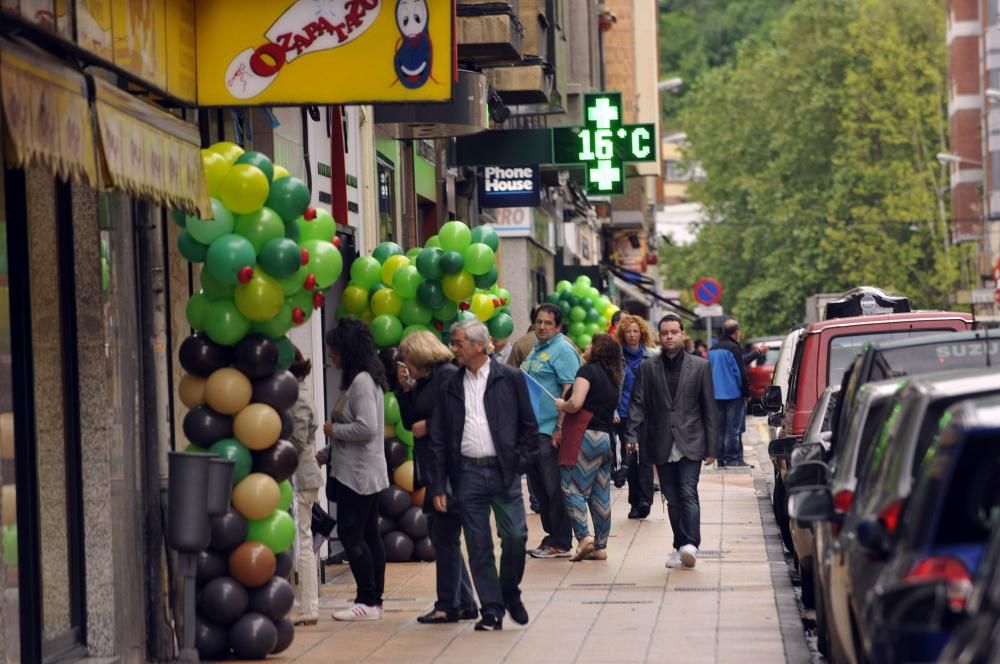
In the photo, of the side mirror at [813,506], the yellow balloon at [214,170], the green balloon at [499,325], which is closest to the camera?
the side mirror at [813,506]

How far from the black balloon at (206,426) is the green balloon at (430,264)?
4.57 m

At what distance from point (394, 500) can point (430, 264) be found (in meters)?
1.78

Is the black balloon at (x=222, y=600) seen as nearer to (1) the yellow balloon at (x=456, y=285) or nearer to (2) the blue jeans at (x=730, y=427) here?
(1) the yellow balloon at (x=456, y=285)

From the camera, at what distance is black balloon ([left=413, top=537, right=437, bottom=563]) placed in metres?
16.2

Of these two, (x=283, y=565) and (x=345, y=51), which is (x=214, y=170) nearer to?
(x=345, y=51)

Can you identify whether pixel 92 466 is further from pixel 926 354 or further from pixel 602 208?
pixel 602 208

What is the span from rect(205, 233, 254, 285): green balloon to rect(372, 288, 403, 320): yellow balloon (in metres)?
4.54

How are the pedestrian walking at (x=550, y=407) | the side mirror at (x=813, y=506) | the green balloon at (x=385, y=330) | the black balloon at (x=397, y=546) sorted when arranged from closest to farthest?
the side mirror at (x=813, y=506), the green balloon at (x=385, y=330), the black balloon at (x=397, y=546), the pedestrian walking at (x=550, y=407)

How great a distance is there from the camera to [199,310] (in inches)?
438

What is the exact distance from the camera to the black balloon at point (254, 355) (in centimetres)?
1112

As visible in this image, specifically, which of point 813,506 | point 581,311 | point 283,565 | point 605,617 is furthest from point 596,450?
point 581,311

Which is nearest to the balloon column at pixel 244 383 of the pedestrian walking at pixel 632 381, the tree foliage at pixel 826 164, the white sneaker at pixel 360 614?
the white sneaker at pixel 360 614

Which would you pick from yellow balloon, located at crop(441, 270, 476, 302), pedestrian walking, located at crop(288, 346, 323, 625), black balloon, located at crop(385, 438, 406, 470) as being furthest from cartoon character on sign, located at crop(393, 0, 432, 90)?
black balloon, located at crop(385, 438, 406, 470)

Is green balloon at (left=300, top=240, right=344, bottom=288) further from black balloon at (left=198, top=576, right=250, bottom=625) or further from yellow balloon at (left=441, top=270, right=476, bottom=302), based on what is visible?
yellow balloon at (left=441, top=270, right=476, bottom=302)
